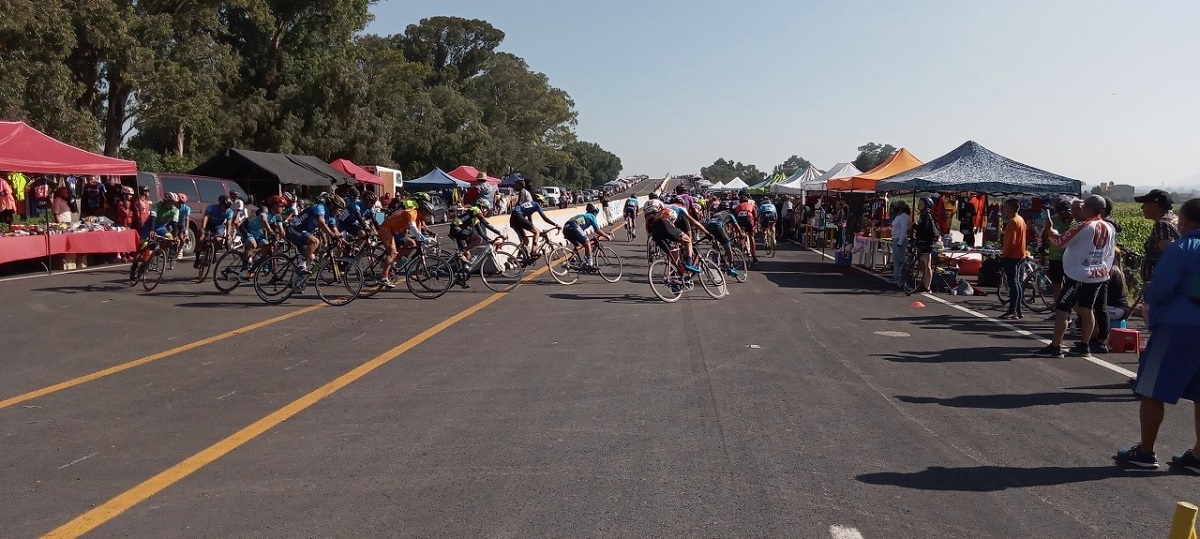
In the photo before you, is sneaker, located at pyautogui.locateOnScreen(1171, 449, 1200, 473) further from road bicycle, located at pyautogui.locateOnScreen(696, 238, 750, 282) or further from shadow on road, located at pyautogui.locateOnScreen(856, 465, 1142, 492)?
road bicycle, located at pyautogui.locateOnScreen(696, 238, 750, 282)

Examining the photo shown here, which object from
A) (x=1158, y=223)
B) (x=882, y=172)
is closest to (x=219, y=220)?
(x=1158, y=223)

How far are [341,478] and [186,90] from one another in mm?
36603

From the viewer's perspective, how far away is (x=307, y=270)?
13.8 m

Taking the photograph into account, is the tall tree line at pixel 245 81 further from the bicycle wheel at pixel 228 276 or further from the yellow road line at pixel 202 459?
the yellow road line at pixel 202 459

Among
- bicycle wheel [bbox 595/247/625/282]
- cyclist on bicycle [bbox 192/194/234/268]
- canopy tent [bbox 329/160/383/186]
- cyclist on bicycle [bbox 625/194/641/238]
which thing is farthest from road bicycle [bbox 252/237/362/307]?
canopy tent [bbox 329/160/383/186]

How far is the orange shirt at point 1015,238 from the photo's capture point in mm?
13078

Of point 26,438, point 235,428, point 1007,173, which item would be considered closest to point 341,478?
point 235,428

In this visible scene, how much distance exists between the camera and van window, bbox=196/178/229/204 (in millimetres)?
23516

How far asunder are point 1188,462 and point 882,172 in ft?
66.2

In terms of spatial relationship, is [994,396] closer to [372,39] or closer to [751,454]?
[751,454]

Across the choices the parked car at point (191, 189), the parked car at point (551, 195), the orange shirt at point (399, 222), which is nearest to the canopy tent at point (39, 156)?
the parked car at point (191, 189)

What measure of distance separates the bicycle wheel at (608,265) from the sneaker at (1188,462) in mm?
12046

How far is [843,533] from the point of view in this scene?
445 cm

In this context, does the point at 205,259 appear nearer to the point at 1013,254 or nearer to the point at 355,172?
the point at 1013,254
